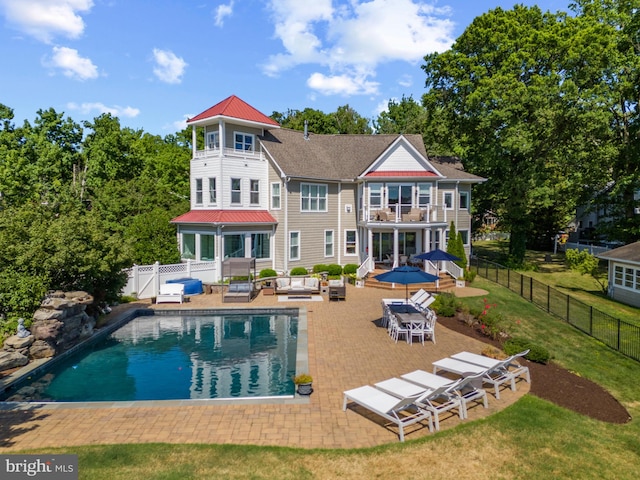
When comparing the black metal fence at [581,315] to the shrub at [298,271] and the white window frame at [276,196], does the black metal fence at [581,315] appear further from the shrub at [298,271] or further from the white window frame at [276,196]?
the white window frame at [276,196]

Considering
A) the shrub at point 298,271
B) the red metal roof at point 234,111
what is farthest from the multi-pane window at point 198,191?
the shrub at point 298,271

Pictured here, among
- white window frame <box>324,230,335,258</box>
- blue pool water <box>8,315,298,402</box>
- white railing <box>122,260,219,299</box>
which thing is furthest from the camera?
white window frame <box>324,230,335,258</box>

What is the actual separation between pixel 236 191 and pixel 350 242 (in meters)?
9.50

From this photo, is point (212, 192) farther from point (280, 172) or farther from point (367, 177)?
point (367, 177)

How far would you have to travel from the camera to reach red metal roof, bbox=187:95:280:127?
91.9ft

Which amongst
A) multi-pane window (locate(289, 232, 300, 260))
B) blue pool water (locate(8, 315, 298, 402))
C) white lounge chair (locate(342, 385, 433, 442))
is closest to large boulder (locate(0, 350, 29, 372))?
blue pool water (locate(8, 315, 298, 402))

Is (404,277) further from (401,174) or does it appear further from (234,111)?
(234,111)

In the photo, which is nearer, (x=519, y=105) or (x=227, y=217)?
(x=227, y=217)

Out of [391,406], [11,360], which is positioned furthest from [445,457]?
[11,360]

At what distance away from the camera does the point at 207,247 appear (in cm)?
2834

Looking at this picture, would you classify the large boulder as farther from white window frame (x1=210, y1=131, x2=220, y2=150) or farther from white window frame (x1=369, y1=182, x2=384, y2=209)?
white window frame (x1=369, y1=182, x2=384, y2=209)

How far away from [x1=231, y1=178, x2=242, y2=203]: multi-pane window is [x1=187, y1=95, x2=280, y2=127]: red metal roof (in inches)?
168

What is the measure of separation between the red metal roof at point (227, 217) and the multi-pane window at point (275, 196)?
31.4 inches

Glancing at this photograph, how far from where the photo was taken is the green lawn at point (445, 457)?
7.11 meters
